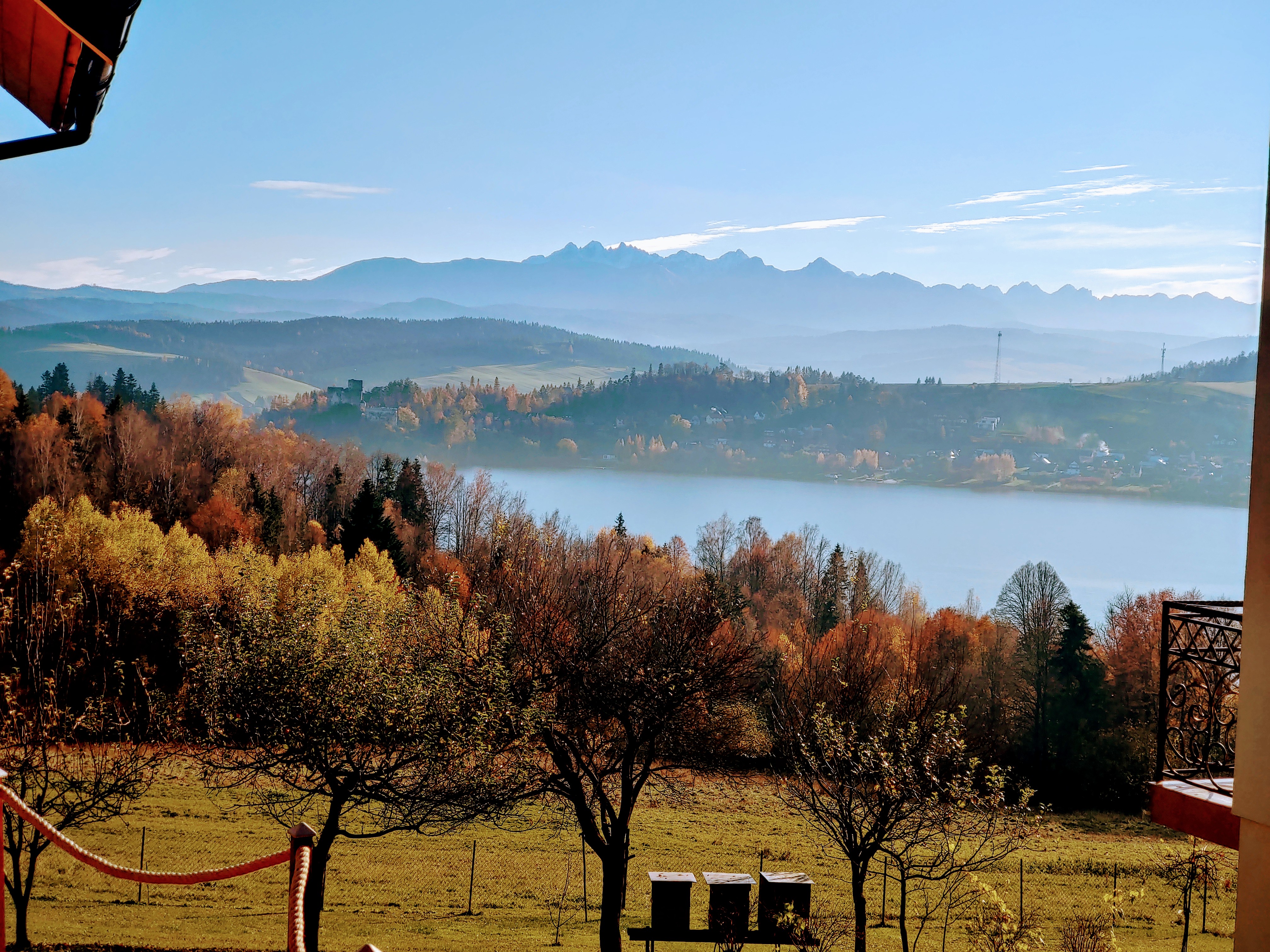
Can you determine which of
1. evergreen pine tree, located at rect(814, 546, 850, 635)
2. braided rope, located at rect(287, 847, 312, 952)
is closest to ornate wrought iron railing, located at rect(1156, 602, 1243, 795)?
braided rope, located at rect(287, 847, 312, 952)

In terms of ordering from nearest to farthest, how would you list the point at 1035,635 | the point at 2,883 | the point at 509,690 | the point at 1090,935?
the point at 2,883
the point at 1090,935
the point at 509,690
the point at 1035,635

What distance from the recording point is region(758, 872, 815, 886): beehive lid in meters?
16.4

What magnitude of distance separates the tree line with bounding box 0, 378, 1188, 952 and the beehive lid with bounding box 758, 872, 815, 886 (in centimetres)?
111

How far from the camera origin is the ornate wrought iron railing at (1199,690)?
18.9 feet

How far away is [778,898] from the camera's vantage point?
650 inches

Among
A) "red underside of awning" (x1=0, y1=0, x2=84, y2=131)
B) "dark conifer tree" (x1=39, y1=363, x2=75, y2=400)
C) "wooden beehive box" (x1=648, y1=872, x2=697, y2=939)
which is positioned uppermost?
"dark conifer tree" (x1=39, y1=363, x2=75, y2=400)

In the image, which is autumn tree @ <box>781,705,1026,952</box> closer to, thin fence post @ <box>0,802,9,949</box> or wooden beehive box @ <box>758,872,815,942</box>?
wooden beehive box @ <box>758,872,815,942</box>

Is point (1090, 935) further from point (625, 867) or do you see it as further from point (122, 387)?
point (122, 387)

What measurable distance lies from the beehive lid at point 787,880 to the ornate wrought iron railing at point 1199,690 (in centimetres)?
Result: 1110

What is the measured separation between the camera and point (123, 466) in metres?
57.3

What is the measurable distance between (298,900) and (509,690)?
14.6 m

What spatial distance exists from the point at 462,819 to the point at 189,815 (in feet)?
38.8

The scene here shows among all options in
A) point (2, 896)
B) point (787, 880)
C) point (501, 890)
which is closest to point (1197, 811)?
point (2, 896)

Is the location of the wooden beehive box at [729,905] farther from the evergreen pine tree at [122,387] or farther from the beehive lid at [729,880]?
the evergreen pine tree at [122,387]
